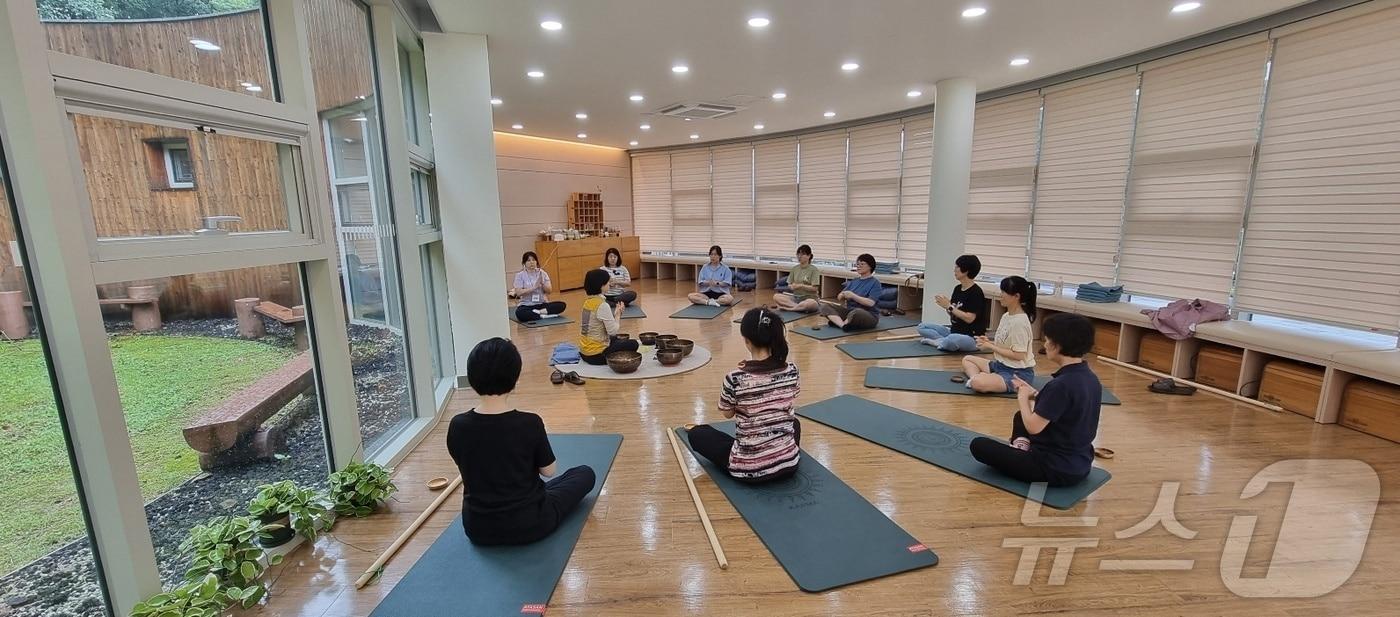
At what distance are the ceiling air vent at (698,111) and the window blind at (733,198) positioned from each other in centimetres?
250

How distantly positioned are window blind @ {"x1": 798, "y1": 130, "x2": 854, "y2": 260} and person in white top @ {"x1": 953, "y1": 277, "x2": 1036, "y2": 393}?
4676 mm

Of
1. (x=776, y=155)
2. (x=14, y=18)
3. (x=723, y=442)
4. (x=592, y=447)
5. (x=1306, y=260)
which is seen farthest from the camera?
(x=776, y=155)

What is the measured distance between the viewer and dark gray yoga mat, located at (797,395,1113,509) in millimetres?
2803

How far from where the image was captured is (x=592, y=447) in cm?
338

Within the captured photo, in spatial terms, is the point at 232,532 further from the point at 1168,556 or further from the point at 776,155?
the point at 776,155

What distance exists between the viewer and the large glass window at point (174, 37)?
5.09ft

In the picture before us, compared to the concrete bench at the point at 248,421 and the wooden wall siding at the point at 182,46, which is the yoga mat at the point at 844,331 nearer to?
the concrete bench at the point at 248,421

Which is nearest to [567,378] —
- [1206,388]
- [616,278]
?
[616,278]

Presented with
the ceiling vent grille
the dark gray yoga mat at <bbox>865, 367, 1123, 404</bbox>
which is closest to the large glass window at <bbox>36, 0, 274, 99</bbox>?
the dark gray yoga mat at <bbox>865, 367, 1123, 404</bbox>

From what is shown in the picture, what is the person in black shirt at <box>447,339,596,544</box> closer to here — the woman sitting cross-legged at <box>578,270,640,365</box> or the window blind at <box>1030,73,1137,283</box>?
the woman sitting cross-legged at <box>578,270,640,365</box>

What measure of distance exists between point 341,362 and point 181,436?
2.36 ft

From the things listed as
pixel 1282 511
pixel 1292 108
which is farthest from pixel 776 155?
pixel 1282 511

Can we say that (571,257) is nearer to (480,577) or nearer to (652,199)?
(652,199)

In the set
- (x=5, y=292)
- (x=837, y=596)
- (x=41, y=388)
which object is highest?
(x=5, y=292)
